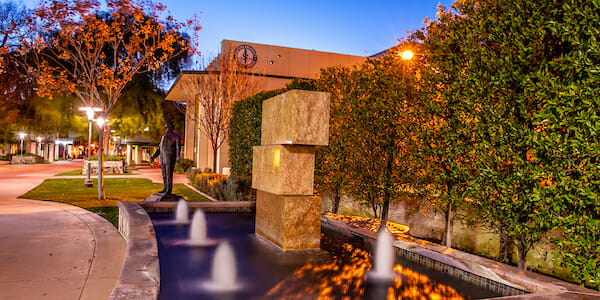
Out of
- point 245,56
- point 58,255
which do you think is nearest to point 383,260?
point 58,255

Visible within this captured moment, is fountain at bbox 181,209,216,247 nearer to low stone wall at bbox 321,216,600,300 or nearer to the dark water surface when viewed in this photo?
the dark water surface

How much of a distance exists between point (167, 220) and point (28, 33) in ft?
34.1

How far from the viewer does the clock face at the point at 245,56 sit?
2258 cm

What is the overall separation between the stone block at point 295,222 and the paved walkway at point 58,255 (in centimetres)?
250

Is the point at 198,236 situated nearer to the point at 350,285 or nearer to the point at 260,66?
the point at 350,285

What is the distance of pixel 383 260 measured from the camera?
585cm

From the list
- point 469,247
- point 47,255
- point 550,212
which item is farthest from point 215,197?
point 550,212

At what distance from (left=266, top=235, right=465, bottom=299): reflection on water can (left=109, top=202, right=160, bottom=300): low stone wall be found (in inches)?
52.1

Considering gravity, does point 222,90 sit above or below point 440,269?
above

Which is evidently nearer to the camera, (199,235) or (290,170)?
(290,170)

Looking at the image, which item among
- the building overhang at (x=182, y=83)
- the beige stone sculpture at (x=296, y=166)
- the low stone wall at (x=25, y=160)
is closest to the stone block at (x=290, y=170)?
the beige stone sculpture at (x=296, y=166)

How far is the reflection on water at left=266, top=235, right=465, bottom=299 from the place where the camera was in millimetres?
4488

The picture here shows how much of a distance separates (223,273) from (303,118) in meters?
2.68

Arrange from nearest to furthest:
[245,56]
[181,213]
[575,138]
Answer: [575,138]
[181,213]
[245,56]
